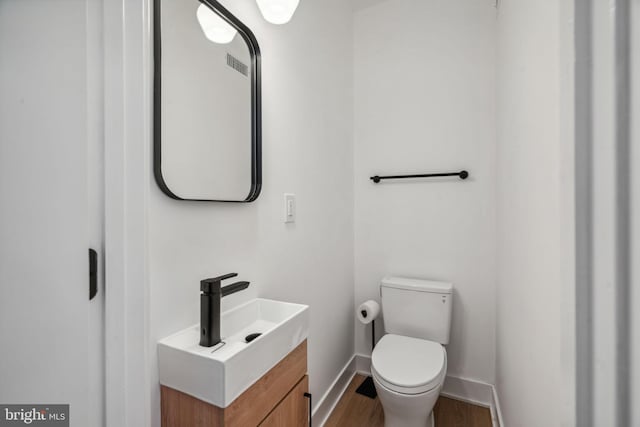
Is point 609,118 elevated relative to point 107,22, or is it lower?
lower

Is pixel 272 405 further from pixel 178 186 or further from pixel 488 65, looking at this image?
pixel 488 65

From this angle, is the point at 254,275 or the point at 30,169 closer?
the point at 30,169

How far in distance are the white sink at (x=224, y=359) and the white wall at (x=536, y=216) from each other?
623 millimetres

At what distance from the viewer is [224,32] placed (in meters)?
0.94

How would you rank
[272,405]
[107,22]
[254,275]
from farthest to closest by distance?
[254,275]
[272,405]
[107,22]

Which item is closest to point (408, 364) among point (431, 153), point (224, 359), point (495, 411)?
point (495, 411)

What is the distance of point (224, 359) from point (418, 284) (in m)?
1.35

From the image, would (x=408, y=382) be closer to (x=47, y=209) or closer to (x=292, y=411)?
(x=292, y=411)

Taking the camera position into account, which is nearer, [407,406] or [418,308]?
[407,406]

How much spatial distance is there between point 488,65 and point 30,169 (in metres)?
2.14

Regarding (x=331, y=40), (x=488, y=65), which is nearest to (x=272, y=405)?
(x=331, y=40)

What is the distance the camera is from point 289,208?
1.29m

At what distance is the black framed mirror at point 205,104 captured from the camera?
772mm

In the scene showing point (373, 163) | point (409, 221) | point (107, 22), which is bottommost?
point (409, 221)
